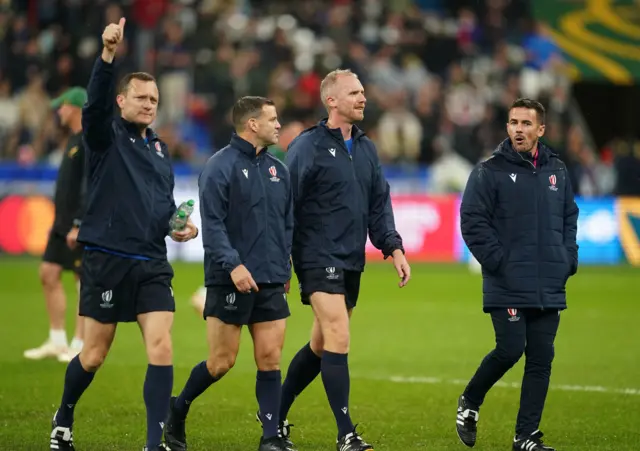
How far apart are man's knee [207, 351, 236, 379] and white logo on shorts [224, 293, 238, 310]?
34cm

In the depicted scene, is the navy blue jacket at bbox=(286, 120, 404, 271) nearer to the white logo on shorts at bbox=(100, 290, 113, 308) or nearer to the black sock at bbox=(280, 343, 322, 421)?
the black sock at bbox=(280, 343, 322, 421)

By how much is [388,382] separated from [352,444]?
378 centimetres

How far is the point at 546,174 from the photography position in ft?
29.2

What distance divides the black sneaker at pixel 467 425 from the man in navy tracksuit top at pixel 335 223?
0.73 meters

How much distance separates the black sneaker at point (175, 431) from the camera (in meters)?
8.84

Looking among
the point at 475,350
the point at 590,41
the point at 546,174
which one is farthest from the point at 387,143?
the point at 546,174

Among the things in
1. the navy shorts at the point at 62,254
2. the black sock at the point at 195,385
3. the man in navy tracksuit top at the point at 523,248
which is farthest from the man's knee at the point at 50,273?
the man in navy tracksuit top at the point at 523,248

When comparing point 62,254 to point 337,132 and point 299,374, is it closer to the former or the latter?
point 299,374

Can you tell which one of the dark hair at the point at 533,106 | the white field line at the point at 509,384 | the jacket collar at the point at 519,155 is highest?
the dark hair at the point at 533,106

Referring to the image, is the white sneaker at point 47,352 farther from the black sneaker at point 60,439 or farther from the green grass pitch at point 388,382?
the black sneaker at point 60,439

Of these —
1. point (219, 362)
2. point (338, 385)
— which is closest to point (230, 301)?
point (219, 362)

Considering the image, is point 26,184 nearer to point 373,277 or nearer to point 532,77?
point 373,277

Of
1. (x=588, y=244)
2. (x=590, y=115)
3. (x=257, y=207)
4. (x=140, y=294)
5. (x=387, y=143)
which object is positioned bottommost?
(x=140, y=294)

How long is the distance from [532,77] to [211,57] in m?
7.21
